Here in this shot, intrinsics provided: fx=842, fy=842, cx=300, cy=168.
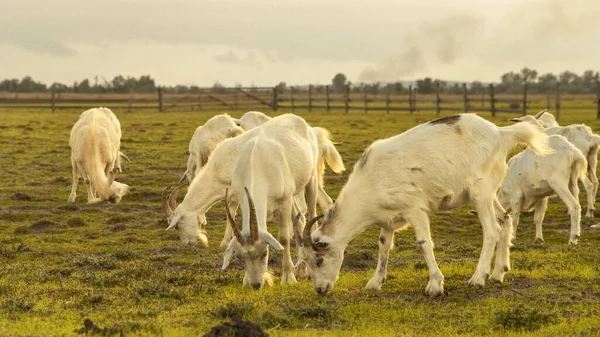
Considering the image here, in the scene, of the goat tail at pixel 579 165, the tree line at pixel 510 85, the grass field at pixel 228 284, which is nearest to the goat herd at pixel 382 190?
the grass field at pixel 228 284

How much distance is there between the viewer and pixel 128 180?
73.5 ft

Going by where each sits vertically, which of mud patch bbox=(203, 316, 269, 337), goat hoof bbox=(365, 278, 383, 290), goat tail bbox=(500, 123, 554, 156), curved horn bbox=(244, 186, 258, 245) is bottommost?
goat hoof bbox=(365, 278, 383, 290)

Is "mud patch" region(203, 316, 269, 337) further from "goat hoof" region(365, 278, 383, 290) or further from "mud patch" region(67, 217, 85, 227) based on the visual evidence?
"mud patch" region(67, 217, 85, 227)

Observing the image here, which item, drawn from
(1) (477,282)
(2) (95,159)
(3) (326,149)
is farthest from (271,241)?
(2) (95,159)

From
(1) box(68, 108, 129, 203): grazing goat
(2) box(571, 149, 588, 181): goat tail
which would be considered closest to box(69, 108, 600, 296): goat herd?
(2) box(571, 149, 588, 181): goat tail

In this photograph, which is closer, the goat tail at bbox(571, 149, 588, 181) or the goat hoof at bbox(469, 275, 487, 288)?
the goat hoof at bbox(469, 275, 487, 288)

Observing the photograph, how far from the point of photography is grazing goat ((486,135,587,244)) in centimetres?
1459

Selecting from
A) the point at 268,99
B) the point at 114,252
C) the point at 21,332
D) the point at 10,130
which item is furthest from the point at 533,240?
the point at 268,99

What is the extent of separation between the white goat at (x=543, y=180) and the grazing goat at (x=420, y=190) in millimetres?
5270

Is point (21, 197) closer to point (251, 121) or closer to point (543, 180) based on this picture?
point (251, 121)

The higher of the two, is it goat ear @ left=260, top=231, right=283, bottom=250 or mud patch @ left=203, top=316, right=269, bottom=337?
goat ear @ left=260, top=231, right=283, bottom=250

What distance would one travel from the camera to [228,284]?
10094mm

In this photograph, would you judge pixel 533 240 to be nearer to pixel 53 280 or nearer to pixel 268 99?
pixel 53 280

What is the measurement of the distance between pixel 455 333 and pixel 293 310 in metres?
1.62
